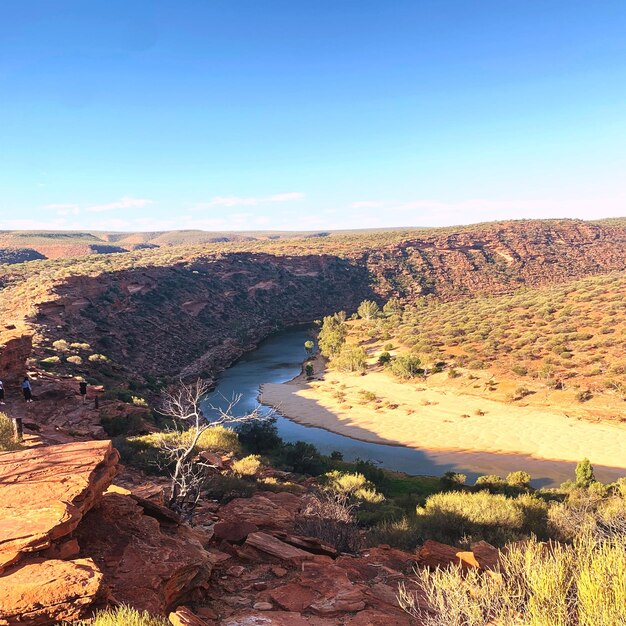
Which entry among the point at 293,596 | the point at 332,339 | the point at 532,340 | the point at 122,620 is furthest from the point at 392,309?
the point at 122,620

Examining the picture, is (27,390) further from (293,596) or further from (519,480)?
(519,480)

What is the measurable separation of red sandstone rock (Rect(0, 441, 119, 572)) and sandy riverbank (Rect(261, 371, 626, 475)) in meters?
21.6

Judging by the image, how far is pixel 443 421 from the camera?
1088 inches

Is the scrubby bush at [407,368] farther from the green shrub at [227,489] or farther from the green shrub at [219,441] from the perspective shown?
the green shrub at [227,489]

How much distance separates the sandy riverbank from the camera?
23072mm

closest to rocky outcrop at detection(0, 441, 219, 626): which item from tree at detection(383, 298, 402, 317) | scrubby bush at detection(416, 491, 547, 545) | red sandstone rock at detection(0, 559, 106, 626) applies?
red sandstone rock at detection(0, 559, 106, 626)

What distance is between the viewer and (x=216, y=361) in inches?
1811

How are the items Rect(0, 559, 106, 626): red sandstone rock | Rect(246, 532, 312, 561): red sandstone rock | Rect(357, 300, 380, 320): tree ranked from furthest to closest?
Rect(357, 300, 380, 320): tree
Rect(246, 532, 312, 561): red sandstone rock
Rect(0, 559, 106, 626): red sandstone rock

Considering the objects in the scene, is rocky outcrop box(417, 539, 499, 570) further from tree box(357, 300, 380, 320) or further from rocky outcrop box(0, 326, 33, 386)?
tree box(357, 300, 380, 320)

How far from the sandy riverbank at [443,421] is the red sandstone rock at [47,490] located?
21.6 metres

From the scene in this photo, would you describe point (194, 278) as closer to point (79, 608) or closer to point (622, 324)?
point (622, 324)

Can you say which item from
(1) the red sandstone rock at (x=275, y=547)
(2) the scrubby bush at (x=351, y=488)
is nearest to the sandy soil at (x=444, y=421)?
(2) the scrubby bush at (x=351, y=488)

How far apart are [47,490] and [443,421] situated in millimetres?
25424

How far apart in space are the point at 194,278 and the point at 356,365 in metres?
34.3
